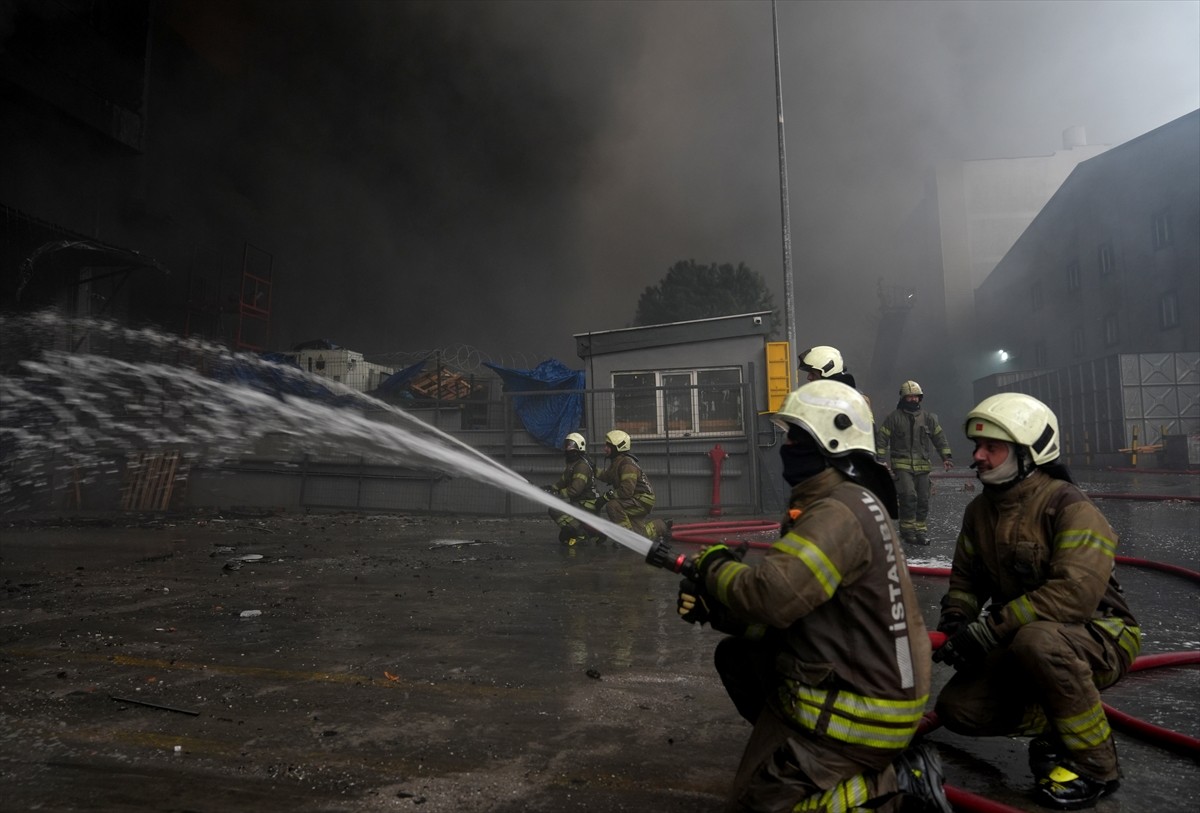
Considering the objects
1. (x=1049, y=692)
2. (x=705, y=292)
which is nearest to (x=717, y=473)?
(x=1049, y=692)

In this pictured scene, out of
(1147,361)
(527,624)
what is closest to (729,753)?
(527,624)

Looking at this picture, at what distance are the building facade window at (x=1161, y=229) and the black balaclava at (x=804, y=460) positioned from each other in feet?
98.9

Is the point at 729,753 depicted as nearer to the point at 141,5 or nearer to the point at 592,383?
the point at 592,383

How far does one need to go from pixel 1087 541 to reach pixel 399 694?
10.3ft

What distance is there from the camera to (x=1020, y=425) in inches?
118

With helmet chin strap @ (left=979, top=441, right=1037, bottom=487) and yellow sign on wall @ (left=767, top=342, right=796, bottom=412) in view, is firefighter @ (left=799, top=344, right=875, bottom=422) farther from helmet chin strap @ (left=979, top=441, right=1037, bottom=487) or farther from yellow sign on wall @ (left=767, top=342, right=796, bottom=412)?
yellow sign on wall @ (left=767, top=342, right=796, bottom=412)

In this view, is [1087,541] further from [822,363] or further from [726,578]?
[822,363]

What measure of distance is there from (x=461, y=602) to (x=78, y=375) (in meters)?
14.5

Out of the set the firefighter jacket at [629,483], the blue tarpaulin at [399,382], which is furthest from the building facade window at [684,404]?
the firefighter jacket at [629,483]

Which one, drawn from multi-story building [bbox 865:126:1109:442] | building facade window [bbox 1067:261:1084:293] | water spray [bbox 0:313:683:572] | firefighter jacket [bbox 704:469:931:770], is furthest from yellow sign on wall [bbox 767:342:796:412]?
multi-story building [bbox 865:126:1109:442]

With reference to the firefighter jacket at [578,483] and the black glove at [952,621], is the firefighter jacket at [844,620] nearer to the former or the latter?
the black glove at [952,621]

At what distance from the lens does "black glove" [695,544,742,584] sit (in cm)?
229

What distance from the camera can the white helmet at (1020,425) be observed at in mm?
2986

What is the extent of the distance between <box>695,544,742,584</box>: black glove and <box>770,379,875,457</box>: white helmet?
44cm
